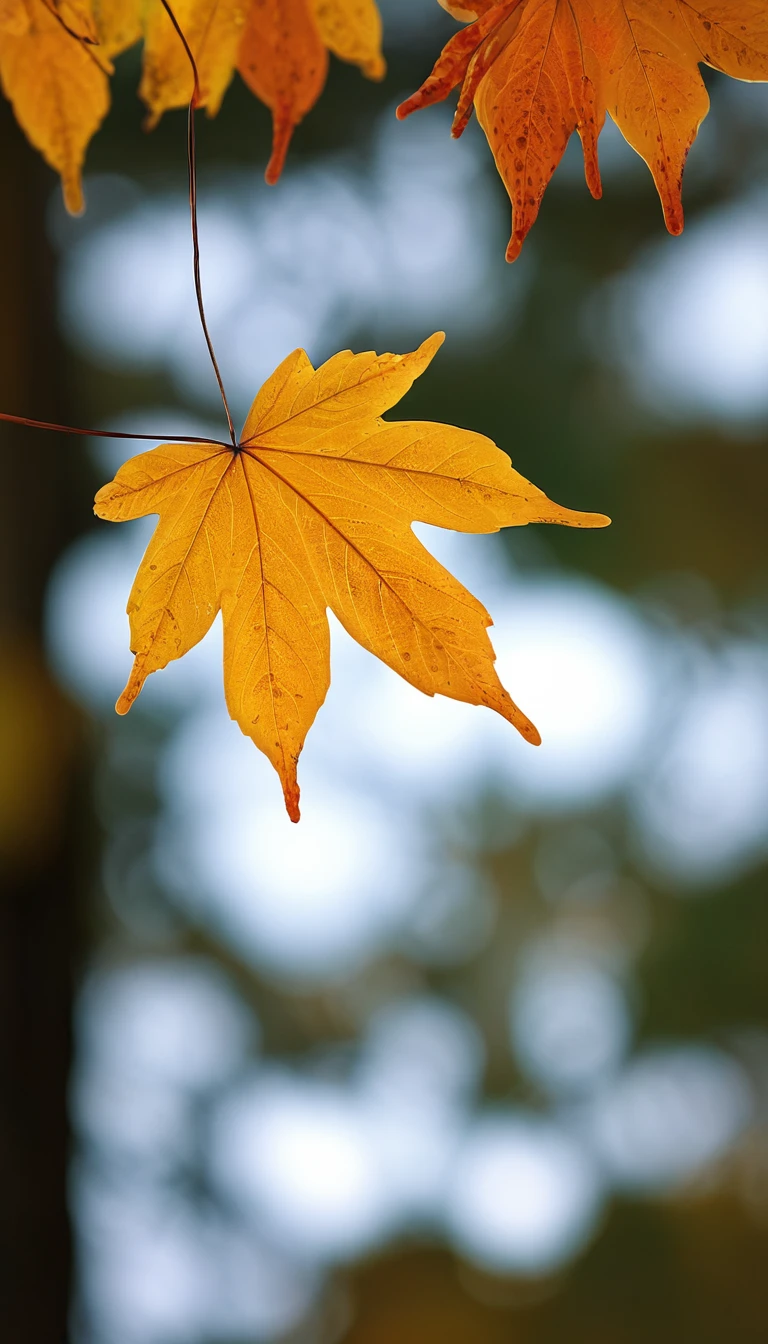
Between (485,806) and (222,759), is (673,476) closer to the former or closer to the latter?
(485,806)

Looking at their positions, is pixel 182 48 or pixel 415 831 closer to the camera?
pixel 182 48

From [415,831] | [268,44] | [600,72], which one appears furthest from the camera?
[415,831]

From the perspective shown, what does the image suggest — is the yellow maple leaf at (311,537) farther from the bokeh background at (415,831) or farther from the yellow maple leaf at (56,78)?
the bokeh background at (415,831)

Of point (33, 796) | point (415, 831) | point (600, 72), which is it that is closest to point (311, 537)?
point (600, 72)

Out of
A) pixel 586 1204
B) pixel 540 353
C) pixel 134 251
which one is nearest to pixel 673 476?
pixel 540 353

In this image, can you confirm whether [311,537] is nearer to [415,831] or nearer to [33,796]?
[415,831]

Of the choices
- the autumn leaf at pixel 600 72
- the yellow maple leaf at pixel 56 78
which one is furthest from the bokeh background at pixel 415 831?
the autumn leaf at pixel 600 72
